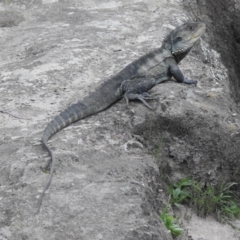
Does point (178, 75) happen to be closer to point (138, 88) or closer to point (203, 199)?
point (138, 88)

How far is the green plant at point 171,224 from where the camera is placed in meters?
4.75

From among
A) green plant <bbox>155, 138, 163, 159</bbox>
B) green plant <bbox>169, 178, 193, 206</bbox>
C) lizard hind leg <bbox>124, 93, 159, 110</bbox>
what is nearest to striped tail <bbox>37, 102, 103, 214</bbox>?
lizard hind leg <bbox>124, 93, 159, 110</bbox>

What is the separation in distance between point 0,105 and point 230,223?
2286mm

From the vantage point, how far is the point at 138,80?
5977mm

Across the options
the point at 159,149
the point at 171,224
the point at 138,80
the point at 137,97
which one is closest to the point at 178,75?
the point at 138,80

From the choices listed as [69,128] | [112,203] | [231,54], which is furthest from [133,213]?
[231,54]

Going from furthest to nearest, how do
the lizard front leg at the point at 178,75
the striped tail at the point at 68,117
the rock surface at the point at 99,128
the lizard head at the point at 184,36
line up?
the lizard head at the point at 184,36 < the lizard front leg at the point at 178,75 < the striped tail at the point at 68,117 < the rock surface at the point at 99,128

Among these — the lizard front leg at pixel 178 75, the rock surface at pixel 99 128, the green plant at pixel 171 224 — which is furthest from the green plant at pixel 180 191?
the lizard front leg at pixel 178 75

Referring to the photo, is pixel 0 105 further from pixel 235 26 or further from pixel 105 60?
pixel 235 26

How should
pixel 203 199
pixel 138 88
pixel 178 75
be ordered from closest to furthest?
pixel 203 199
pixel 138 88
pixel 178 75

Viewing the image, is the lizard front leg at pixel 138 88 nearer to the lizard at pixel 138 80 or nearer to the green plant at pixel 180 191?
the lizard at pixel 138 80

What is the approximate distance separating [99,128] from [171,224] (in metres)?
1.00

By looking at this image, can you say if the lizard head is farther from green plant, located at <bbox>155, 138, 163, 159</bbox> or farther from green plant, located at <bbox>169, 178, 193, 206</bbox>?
green plant, located at <bbox>169, 178, 193, 206</bbox>

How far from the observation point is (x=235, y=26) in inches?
362
